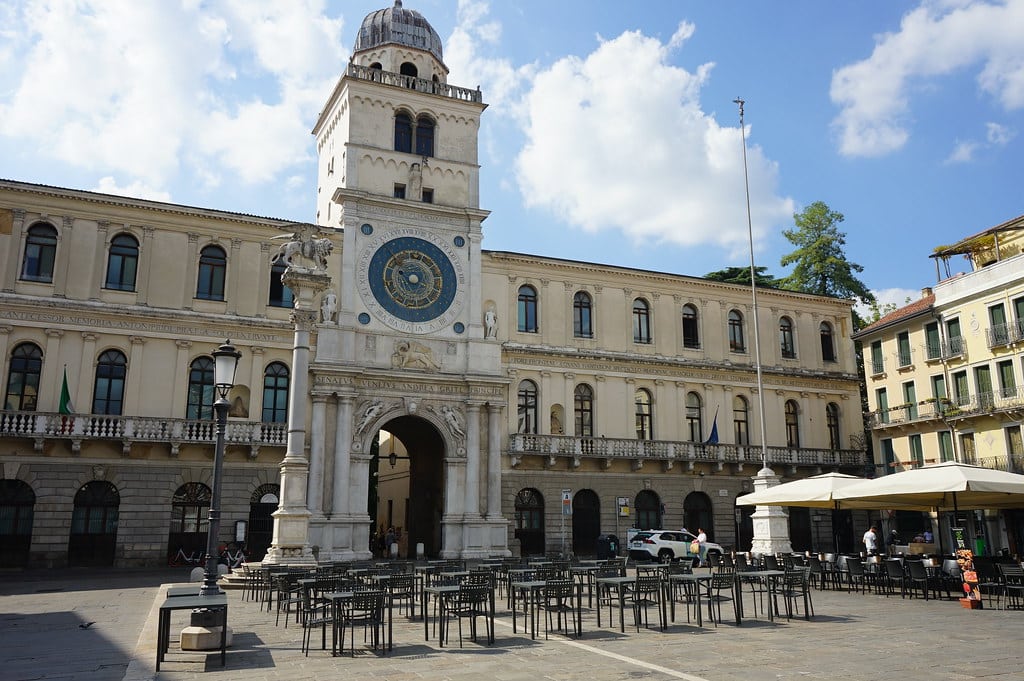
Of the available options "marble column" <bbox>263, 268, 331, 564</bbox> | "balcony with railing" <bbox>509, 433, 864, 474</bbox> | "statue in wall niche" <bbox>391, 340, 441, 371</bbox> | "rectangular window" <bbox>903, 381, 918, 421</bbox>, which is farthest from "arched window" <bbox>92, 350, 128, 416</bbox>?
"rectangular window" <bbox>903, 381, 918, 421</bbox>

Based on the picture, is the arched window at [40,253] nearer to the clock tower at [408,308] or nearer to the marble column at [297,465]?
the clock tower at [408,308]

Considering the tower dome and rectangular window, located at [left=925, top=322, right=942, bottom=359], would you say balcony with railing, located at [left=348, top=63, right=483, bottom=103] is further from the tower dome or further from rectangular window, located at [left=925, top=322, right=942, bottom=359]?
rectangular window, located at [left=925, top=322, right=942, bottom=359]

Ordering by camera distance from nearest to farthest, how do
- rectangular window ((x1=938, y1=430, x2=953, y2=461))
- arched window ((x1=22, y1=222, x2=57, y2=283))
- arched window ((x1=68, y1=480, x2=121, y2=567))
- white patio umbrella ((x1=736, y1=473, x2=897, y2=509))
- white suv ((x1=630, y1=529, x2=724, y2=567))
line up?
1. white patio umbrella ((x1=736, y1=473, x2=897, y2=509))
2. arched window ((x1=68, y1=480, x2=121, y2=567))
3. arched window ((x1=22, y1=222, x2=57, y2=283))
4. white suv ((x1=630, y1=529, x2=724, y2=567))
5. rectangular window ((x1=938, y1=430, x2=953, y2=461))

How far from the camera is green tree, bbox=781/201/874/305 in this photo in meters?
51.0

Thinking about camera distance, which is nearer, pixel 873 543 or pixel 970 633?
pixel 970 633

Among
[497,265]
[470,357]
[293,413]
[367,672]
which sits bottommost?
[367,672]

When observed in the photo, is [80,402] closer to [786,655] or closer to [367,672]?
[367,672]

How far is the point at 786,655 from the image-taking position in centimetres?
1174

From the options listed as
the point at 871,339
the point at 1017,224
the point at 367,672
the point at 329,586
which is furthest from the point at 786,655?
the point at 871,339

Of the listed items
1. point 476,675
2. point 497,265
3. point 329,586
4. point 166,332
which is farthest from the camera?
point 497,265

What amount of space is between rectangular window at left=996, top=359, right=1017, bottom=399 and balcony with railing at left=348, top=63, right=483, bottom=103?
26380 millimetres

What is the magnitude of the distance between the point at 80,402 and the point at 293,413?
13262 mm

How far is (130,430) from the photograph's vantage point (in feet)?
99.9

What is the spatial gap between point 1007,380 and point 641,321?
16.2 metres
